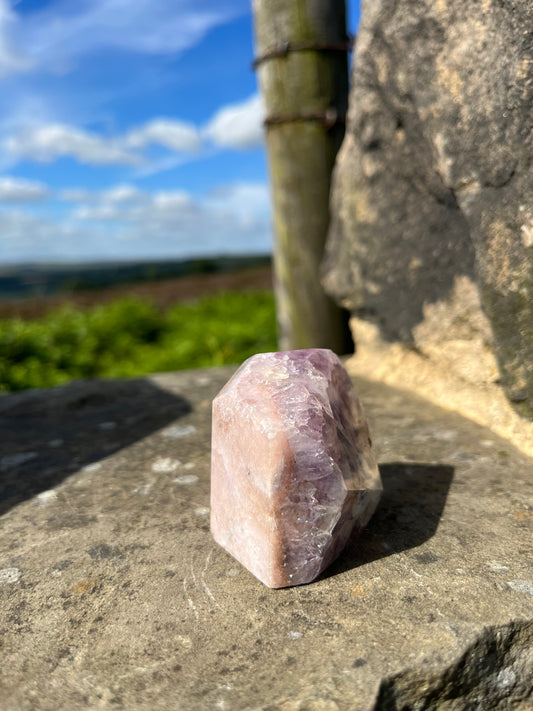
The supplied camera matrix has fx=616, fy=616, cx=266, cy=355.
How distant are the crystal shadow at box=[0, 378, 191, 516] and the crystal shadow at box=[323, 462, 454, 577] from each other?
1.04 meters

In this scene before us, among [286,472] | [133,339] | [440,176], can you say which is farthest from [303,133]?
[133,339]

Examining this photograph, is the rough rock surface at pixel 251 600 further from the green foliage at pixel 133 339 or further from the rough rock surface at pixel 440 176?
the green foliage at pixel 133 339

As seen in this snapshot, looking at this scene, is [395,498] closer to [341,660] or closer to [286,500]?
[286,500]

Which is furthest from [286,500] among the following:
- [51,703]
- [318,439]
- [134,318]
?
[134,318]

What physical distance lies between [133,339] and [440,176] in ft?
19.1

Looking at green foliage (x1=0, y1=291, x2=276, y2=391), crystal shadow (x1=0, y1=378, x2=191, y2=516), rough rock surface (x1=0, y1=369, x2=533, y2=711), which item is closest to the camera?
rough rock surface (x1=0, y1=369, x2=533, y2=711)

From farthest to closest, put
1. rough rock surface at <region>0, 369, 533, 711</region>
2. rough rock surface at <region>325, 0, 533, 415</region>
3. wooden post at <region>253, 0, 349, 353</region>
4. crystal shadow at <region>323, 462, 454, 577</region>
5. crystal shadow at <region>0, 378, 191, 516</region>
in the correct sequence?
wooden post at <region>253, 0, 349, 353</region>, crystal shadow at <region>0, 378, 191, 516</region>, rough rock surface at <region>325, 0, 533, 415</region>, crystal shadow at <region>323, 462, 454, 577</region>, rough rock surface at <region>0, 369, 533, 711</region>

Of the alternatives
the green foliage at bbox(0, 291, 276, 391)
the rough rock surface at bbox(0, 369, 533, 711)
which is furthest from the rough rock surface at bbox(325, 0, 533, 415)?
the green foliage at bbox(0, 291, 276, 391)

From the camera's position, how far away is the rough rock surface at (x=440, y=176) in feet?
6.31

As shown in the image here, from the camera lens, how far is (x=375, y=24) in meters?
2.59

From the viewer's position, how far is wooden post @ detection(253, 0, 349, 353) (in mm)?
3281

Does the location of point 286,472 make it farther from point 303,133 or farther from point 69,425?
point 303,133

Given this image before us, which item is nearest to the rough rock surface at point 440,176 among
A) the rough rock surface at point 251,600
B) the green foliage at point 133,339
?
the rough rock surface at point 251,600

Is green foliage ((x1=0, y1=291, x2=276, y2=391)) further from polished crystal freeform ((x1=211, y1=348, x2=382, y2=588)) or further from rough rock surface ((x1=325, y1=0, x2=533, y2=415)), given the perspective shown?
polished crystal freeform ((x1=211, y1=348, x2=382, y2=588))
